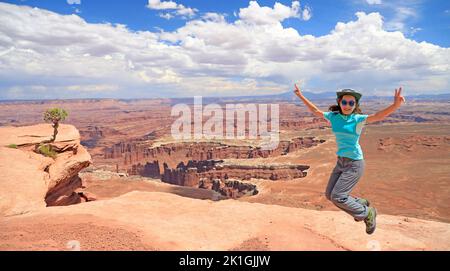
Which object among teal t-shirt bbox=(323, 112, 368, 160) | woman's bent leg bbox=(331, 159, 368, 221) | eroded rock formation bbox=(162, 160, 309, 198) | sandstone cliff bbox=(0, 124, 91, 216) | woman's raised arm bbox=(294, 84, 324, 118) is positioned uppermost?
woman's raised arm bbox=(294, 84, 324, 118)

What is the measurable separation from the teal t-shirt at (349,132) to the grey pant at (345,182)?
0.12 metres

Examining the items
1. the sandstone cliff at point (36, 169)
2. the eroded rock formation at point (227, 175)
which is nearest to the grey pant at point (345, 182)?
the sandstone cliff at point (36, 169)

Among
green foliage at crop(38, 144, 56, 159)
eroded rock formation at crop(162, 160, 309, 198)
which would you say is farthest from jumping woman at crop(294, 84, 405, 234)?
eroded rock formation at crop(162, 160, 309, 198)

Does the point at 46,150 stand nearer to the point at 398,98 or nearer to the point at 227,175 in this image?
the point at 398,98

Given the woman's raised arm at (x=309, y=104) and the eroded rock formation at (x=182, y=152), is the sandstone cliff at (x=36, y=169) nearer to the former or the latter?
the woman's raised arm at (x=309, y=104)

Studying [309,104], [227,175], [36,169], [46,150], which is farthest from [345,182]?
[227,175]

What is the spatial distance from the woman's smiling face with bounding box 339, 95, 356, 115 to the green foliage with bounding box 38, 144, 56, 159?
16089 millimetres

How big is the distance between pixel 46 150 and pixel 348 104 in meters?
16.3

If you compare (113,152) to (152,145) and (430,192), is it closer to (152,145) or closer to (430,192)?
(152,145)

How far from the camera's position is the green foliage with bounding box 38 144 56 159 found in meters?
17.4

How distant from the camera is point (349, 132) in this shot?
5.61 meters

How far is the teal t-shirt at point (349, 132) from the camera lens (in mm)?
5543

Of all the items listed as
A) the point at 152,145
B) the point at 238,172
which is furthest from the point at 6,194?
the point at 152,145

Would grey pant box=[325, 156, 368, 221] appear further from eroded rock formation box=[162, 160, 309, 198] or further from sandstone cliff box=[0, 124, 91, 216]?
eroded rock formation box=[162, 160, 309, 198]
